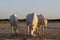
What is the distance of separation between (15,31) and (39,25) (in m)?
1.84

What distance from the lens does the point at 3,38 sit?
17.8 metres

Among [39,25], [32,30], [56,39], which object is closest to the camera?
[56,39]

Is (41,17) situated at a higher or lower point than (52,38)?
higher

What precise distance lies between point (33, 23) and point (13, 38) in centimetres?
215

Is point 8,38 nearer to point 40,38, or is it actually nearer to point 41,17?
point 40,38

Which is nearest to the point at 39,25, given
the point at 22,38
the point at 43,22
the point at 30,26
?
the point at 43,22

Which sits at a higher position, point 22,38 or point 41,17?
point 41,17

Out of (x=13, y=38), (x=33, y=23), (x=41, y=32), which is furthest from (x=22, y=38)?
(x=41, y=32)

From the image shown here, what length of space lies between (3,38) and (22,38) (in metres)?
1.23

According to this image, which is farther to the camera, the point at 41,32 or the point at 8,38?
the point at 41,32

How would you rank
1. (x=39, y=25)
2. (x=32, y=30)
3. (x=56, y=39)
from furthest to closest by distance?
(x=39, y=25), (x=32, y=30), (x=56, y=39)

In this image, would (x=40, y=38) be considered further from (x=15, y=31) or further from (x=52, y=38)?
(x=15, y=31)

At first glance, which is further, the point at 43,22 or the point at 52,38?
the point at 43,22

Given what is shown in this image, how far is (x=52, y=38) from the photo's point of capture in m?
18.0
